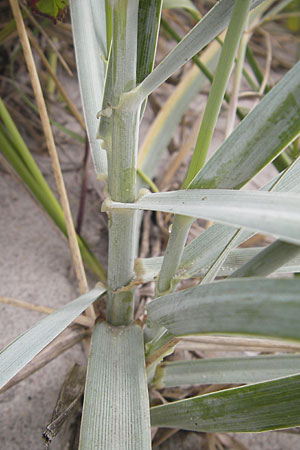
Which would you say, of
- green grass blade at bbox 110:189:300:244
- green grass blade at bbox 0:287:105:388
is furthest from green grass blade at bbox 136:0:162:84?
green grass blade at bbox 0:287:105:388

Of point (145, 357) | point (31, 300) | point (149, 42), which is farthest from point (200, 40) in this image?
point (31, 300)

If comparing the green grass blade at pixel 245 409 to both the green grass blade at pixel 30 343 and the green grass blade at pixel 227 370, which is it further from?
the green grass blade at pixel 30 343

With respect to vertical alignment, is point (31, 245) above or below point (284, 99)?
above

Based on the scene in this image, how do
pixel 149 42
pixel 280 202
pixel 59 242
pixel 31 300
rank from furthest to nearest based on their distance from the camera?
pixel 59 242 → pixel 31 300 → pixel 149 42 → pixel 280 202

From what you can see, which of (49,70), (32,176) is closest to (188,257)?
(32,176)

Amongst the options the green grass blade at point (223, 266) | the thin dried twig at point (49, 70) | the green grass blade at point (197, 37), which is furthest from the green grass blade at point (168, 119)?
the green grass blade at point (197, 37)

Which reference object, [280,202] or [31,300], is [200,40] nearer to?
[280,202]

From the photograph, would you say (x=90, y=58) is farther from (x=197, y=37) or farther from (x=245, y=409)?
(x=245, y=409)
